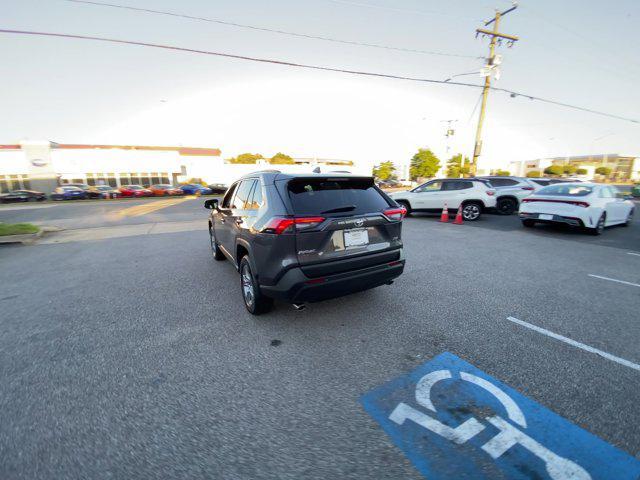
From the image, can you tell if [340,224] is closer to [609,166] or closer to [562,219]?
[562,219]

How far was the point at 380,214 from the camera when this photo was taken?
3.38 m

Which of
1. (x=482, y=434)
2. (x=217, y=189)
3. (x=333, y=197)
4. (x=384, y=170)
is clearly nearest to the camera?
(x=482, y=434)

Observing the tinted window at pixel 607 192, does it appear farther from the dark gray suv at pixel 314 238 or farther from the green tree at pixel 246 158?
the green tree at pixel 246 158

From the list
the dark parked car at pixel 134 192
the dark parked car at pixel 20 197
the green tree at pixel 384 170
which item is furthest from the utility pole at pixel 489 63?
the green tree at pixel 384 170

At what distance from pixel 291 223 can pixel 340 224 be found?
526mm

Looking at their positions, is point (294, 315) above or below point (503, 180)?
below

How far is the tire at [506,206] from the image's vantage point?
13.4 meters

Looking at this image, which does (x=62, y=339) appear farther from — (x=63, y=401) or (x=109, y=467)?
(x=109, y=467)

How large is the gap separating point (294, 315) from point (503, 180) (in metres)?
14.7

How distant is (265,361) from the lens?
9.01 ft

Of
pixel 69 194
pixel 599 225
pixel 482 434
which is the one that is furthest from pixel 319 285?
pixel 69 194

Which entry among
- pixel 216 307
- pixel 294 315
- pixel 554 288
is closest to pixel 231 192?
pixel 216 307

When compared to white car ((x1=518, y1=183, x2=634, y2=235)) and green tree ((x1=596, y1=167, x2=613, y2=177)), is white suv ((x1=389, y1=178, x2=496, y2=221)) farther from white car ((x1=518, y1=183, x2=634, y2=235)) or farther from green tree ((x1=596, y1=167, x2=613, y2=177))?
green tree ((x1=596, y1=167, x2=613, y2=177))

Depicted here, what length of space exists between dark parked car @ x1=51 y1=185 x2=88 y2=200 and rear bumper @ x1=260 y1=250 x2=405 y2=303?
37106 millimetres
